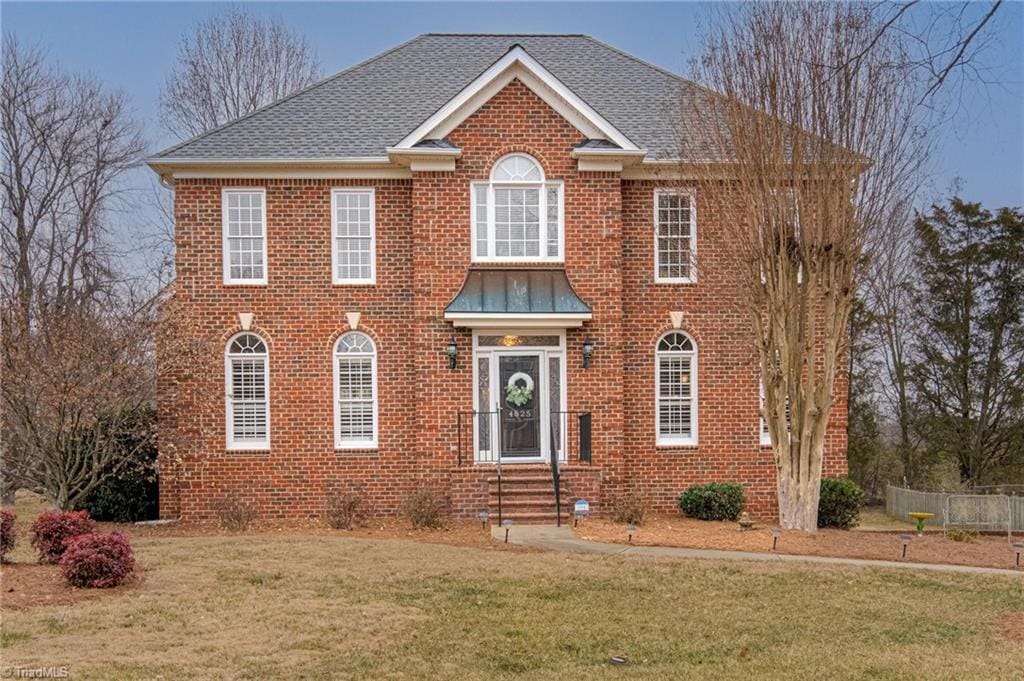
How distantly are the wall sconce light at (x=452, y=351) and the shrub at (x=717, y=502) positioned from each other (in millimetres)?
5123

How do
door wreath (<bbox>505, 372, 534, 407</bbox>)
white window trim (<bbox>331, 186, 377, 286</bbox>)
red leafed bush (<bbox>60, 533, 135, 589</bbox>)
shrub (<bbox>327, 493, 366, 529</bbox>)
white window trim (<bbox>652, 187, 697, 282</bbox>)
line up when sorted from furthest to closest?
white window trim (<bbox>652, 187, 697, 282</bbox>) < white window trim (<bbox>331, 186, 377, 286</bbox>) < door wreath (<bbox>505, 372, 534, 407</bbox>) < shrub (<bbox>327, 493, 366, 529</bbox>) < red leafed bush (<bbox>60, 533, 135, 589</bbox>)

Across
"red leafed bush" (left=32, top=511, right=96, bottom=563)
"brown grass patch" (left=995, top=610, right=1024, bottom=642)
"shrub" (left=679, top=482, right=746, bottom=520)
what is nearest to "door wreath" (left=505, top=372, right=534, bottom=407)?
"shrub" (left=679, top=482, right=746, bottom=520)

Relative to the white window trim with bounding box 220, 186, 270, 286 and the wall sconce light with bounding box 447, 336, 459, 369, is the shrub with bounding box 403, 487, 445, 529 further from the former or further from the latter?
the white window trim with bounding box 220, 186, 270, 286

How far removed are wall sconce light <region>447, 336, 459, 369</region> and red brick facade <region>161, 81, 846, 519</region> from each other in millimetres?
135

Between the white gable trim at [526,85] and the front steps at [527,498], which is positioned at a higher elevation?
the white gable trim at [526,85]

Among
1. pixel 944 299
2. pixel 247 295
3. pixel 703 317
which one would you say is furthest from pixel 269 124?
pixel 944 299

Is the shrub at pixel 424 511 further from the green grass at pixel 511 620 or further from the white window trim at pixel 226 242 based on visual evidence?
the white window trim at pixel 226 242

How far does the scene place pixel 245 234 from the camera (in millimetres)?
18766

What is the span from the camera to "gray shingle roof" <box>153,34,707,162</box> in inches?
736

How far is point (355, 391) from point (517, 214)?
15.2 feet

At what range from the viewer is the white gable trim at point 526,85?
17906 millimetres

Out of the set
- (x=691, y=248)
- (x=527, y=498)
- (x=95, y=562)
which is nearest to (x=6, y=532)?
(x=95, y=562)

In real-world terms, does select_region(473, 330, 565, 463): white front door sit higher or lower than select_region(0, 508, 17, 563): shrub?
higher

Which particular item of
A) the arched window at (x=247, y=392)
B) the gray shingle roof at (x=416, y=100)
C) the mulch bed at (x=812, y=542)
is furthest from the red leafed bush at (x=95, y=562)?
the gray shingle roof at (x=416, y=100)
